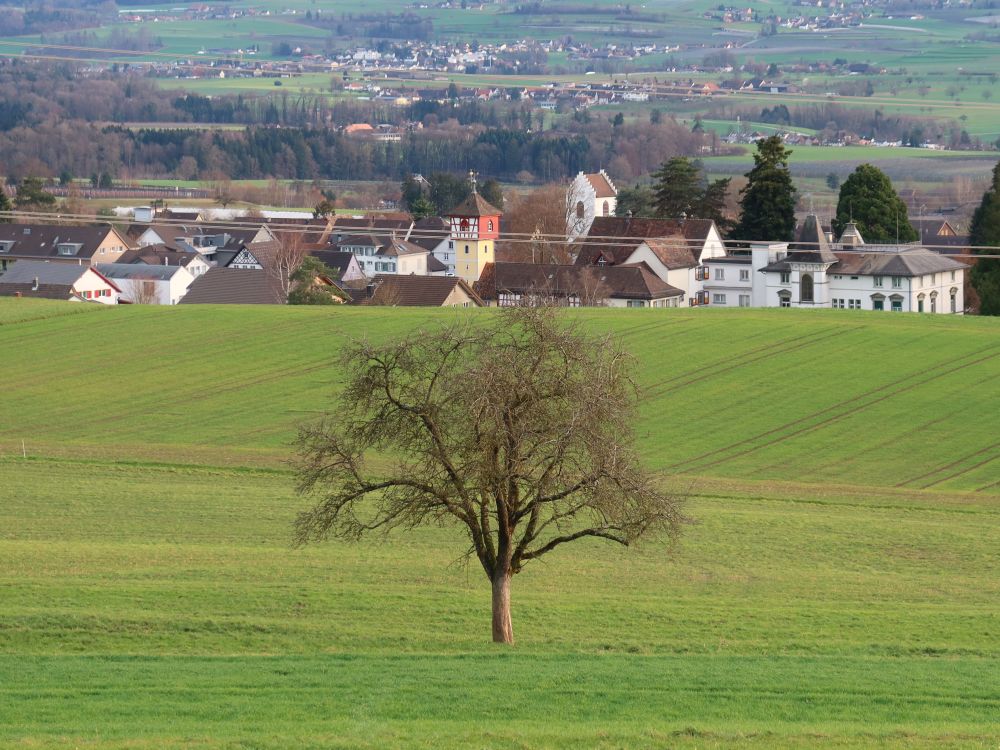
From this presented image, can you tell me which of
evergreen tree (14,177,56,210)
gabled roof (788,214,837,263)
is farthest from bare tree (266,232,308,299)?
gabled roof (788,214,837,263)

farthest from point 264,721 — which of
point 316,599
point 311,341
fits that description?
point 311,341

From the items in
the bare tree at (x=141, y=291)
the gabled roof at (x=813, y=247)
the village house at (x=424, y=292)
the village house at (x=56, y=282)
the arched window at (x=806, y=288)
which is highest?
the gabled roof at (x=813, y=247)

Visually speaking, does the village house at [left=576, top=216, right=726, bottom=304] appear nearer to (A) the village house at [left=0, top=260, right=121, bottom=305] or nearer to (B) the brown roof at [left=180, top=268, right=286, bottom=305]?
(B) the brown roof at [left=180, top=268, right=286, bottom=305]

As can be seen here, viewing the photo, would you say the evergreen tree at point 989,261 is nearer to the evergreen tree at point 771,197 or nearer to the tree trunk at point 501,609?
the evergreen tree at point 771,197

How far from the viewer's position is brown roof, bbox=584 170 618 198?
Answer: 120 m

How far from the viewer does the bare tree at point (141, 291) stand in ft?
336

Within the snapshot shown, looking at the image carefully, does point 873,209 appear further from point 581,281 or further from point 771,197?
point 581,281

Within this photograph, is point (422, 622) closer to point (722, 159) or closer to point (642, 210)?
point (642, 210)

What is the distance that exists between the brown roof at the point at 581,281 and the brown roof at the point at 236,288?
39.8 feet

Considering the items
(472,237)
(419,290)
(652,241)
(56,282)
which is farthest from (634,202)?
(56,282)

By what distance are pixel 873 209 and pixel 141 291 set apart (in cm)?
4684

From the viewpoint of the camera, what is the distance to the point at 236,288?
9088cm

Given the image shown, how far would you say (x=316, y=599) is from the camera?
25.0 meters

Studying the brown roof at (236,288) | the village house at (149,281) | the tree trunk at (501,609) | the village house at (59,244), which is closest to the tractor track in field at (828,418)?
the tree trunk at (501,609)
